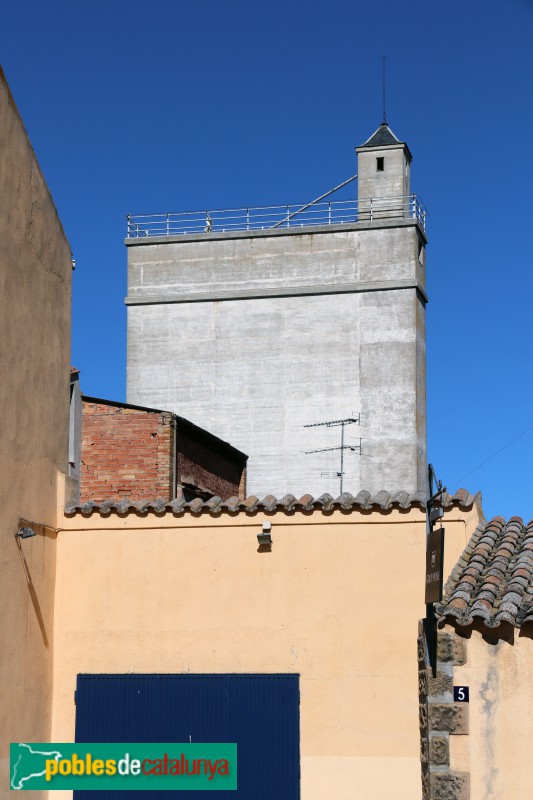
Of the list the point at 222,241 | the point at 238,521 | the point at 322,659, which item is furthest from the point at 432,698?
the point at 222,241

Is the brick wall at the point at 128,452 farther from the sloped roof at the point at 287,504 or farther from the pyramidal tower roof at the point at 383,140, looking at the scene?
the pyramidal tower roof at the point at 383,140

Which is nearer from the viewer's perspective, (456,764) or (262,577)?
(456,764)

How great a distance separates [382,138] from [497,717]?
2816 centimetres

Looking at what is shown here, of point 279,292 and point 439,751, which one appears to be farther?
point 279,292

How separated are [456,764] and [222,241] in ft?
81.6

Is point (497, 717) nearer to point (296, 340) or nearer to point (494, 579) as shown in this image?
point (494, 579)

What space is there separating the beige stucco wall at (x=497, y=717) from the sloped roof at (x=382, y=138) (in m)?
27.1

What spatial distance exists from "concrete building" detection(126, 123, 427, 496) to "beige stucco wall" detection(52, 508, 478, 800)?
17234 millimetres

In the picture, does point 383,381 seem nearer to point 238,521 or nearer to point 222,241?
point 222,241

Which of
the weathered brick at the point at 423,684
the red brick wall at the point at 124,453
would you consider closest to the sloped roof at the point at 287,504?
the weathered brick at the point at 423,684

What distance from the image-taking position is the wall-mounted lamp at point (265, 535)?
574 inches

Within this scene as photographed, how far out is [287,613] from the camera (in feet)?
47.6

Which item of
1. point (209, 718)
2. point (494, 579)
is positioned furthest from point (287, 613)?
point (494, 579)

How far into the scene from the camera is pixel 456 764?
428 inches
